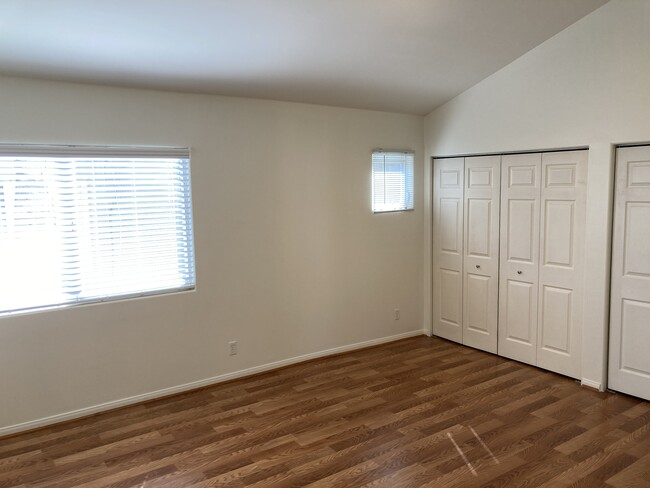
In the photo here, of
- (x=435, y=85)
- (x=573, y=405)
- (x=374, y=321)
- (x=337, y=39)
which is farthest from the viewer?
(x=374, y=321)

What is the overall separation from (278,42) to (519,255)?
110 inches

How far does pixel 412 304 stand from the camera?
18.3 ft

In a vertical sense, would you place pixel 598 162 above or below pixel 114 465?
above

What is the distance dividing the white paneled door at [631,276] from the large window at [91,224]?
3.30m

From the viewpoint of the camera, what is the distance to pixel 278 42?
346cm

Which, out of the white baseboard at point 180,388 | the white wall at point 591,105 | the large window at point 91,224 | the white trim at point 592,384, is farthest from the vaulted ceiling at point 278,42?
the white trim at point 592,384

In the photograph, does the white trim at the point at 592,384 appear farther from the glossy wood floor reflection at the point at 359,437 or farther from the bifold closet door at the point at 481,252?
the bifold closet door at the point at 481,252

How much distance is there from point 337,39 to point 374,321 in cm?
284

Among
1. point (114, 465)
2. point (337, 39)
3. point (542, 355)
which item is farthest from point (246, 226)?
point (542, 355)

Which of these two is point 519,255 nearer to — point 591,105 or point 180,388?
point 591,105

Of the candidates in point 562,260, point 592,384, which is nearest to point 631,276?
point 562,260

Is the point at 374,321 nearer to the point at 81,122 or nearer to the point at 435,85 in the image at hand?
the point at 435,85

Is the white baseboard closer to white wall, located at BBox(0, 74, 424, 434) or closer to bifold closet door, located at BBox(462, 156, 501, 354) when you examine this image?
white wall, located at BBox(0, 74, 424, 434)

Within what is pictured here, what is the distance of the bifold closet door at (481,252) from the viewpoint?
4832mm
